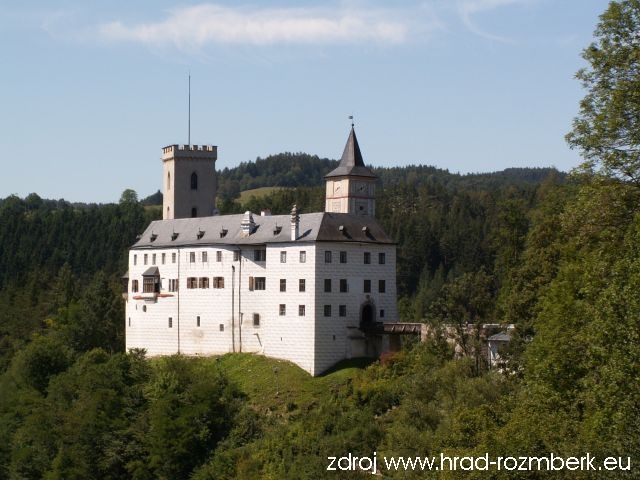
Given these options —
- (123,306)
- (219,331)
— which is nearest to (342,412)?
(219,331)

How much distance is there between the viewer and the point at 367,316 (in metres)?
67.1

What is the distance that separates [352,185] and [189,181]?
1295 centimetres

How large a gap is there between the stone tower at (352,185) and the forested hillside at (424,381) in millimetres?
12867

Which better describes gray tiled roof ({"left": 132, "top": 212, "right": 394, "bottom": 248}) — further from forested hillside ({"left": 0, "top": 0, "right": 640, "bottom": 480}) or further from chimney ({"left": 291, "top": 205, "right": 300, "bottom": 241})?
forested hillside ({"left": 0, "top": 0, "right": 640, "bottom": 480})

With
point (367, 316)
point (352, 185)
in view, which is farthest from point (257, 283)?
point (352, 185)

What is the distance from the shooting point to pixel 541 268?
167 feet

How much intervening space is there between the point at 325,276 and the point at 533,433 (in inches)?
1316

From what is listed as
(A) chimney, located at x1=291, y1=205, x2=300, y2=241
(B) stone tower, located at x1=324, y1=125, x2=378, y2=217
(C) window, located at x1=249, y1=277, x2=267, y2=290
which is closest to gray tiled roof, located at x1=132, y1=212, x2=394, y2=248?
(A) chimney, located at x1=291, y1=205, x2=300, y2=241

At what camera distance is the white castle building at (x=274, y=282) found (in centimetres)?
6556

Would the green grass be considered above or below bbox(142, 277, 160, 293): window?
below

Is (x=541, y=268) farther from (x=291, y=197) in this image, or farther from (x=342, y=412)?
(x=291, y=197)

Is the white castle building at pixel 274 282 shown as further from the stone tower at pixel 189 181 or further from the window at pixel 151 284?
the stone tower at pixel 189 181

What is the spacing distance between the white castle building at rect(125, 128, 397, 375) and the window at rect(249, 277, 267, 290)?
3.5 inches

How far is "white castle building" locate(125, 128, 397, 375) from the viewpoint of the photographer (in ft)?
215
